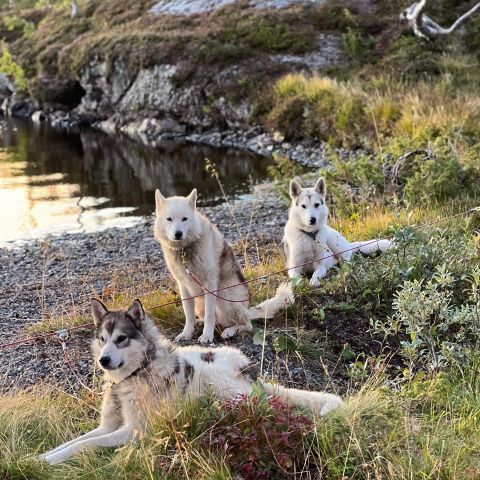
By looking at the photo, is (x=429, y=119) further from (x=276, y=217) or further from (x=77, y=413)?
(x=77, y=413)

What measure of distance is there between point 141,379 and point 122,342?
0.29m

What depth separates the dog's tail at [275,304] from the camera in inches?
273

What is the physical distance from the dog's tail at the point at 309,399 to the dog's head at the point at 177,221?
2.26 metres

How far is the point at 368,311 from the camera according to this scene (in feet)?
22.7

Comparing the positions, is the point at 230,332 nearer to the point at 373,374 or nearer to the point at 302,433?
the point at 373,374

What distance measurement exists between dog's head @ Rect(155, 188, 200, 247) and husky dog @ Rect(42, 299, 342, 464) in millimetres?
1823

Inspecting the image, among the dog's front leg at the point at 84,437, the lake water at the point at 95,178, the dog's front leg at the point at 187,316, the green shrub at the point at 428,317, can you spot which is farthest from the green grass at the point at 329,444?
the lake water at the point at 95,178

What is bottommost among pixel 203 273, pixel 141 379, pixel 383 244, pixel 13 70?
pixel 383 244

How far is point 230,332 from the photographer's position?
6852mm

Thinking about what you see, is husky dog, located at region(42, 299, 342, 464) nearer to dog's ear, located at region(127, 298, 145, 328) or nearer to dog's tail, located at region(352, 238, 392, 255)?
dog's ear, located at region(127, 298, 145, 328)

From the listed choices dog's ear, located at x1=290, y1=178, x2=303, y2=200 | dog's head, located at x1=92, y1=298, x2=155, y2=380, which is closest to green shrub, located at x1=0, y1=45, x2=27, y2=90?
dog's ear, located at x1=290, y1=178, x2=303, y2=200

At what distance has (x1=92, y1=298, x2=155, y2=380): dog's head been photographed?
4605 millimetres

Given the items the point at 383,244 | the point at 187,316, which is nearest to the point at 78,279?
the point at 187,316

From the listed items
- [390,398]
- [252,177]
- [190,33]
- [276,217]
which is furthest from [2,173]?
[390,398]
